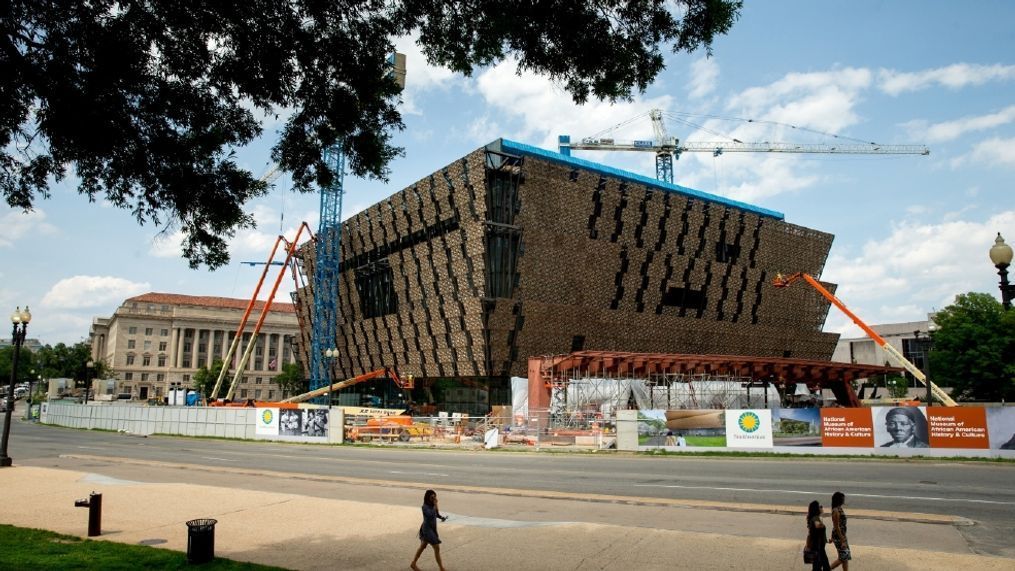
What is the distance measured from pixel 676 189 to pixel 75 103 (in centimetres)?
6894

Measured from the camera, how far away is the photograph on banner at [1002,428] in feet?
83.9

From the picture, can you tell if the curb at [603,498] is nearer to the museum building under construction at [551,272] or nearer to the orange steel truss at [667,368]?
the orange steel truss at [667,368]

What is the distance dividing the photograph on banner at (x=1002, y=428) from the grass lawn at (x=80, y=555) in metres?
27.4

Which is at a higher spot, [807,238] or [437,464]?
[807,238]

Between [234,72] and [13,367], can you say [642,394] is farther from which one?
[234,72]

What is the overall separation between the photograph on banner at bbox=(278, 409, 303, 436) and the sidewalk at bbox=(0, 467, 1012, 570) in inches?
1107

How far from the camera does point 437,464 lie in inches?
1130

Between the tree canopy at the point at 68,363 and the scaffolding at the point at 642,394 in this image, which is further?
the tree canopy at the point at 68,363

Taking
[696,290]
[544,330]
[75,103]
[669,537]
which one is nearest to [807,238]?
[696,290]

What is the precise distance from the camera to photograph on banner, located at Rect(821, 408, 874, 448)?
28.5m

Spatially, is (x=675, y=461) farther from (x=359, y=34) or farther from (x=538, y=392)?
(x=538, y=392)

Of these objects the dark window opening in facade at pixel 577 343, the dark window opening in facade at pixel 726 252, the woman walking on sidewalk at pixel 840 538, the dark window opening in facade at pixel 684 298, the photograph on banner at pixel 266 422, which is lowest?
the photograph on banner at pixel 266 422

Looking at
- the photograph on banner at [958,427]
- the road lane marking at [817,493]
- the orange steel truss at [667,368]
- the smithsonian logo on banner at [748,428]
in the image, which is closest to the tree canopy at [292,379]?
the orange steel truss at [667,368]

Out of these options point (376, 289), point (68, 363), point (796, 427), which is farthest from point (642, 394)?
point (68, 363)
